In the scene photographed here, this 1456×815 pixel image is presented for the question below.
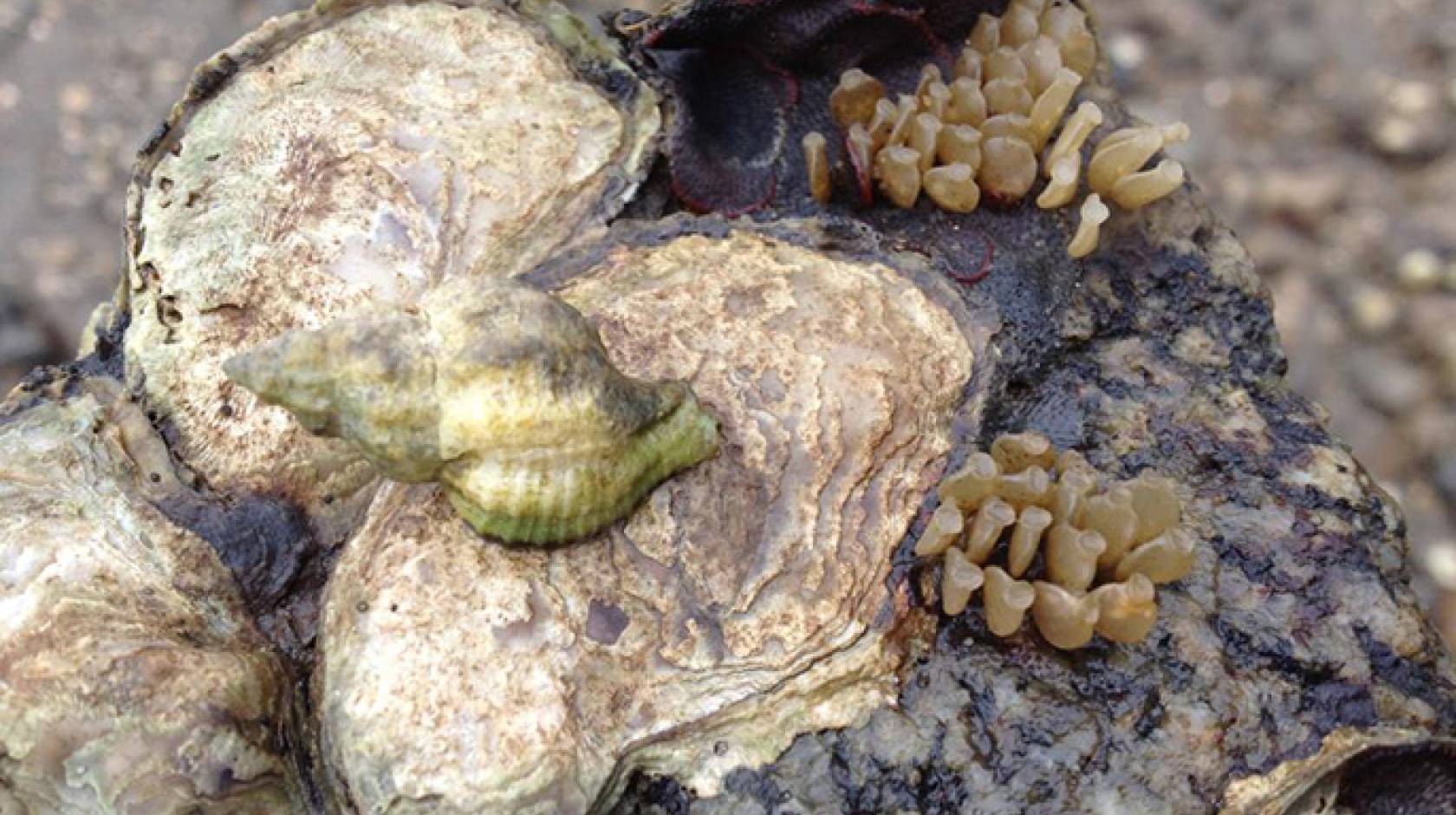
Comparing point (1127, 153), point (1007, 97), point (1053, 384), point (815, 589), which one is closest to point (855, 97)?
point (1007, 97)

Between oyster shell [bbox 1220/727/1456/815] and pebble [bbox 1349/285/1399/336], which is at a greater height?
oyster shell [bbox 1220/727/1456/815]

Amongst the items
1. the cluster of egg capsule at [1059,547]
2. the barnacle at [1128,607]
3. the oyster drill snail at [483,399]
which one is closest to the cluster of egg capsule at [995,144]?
the cluster of egg capsule at [1059,547]

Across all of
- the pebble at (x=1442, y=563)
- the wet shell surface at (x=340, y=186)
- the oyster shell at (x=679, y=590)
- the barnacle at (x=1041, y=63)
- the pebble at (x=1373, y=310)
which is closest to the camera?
the oyster shell at (x=679, y=590)

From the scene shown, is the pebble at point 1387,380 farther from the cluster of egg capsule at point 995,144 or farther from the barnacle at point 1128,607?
the barnacle at point 1128,607

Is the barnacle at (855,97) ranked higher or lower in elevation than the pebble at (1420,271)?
higher

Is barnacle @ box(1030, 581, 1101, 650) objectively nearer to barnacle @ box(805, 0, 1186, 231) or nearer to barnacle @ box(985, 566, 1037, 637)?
barnacle @ box(985, 566, 1037, 637)

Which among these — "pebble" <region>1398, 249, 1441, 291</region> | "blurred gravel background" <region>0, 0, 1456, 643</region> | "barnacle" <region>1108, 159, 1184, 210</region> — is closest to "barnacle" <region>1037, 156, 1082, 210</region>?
"barnacle" <region>1108, 159, 1184, 210</region>

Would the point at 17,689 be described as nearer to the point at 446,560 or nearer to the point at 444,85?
the point at 446,560
